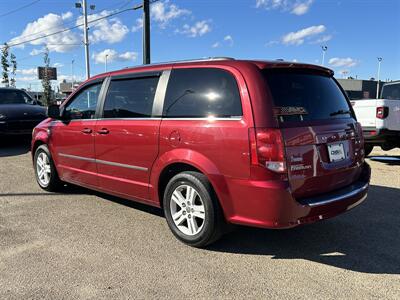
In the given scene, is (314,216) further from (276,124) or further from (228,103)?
(228,103)

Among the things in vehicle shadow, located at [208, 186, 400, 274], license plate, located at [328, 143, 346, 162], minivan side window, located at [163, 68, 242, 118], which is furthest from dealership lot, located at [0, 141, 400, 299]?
minivan side window, located at [163, 68, 242, 118]

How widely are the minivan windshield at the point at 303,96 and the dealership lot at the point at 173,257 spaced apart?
4.39 ft

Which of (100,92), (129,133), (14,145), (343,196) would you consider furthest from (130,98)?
(14,145)

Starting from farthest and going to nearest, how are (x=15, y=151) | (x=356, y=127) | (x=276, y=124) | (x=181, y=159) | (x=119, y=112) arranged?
1. (x=15, y=151)
2. (x=119, y=112)
3. (x=356, y=127)
4. (x=181, y=159)
5. (x=276, y=124)

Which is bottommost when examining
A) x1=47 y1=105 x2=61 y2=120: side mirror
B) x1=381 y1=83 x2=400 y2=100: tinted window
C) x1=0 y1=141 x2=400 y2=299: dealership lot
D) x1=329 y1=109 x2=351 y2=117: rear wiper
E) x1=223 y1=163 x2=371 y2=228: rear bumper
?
x1=0 y1=141 x2=400 y2=299: dealership lot

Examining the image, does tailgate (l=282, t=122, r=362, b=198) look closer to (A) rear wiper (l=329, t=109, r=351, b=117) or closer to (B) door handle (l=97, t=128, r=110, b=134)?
(A) rear wiper (l=329, t=109, r=351, b=117)

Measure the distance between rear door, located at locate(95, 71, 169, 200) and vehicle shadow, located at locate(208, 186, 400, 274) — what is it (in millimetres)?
1226

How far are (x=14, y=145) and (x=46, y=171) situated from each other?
21.5 ft

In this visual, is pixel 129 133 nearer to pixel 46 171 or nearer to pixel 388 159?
pixel 46 171

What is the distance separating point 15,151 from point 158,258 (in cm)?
838

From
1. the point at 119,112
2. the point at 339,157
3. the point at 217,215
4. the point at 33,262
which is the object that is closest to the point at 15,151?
the point at 119,112

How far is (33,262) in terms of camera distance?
12.3 feet

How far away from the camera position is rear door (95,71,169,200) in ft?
14.6

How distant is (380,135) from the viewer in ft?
29.3
